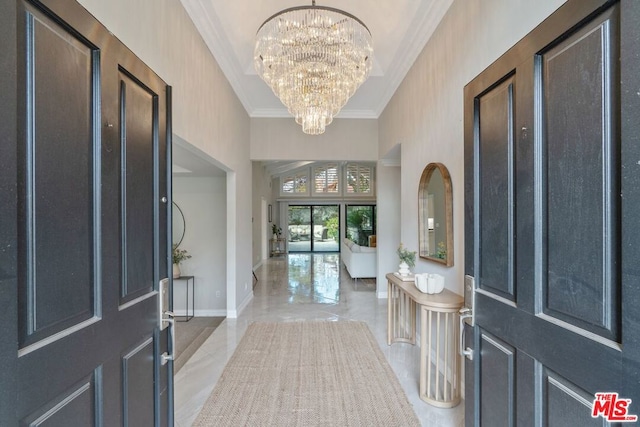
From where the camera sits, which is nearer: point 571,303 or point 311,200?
point 571,303

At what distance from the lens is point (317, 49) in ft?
8.93

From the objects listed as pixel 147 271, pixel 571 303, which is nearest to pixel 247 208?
pixel 147 271

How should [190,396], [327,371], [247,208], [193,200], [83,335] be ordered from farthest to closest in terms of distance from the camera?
[247,208] → [193,200] → [327,371] → [190,396] → [83,335]

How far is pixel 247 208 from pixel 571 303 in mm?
5032

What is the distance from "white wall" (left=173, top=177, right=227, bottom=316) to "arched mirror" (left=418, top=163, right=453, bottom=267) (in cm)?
314

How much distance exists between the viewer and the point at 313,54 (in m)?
2.75

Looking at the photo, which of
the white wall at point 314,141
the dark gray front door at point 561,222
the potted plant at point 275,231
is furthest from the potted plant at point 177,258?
the potted plant at point 275,231

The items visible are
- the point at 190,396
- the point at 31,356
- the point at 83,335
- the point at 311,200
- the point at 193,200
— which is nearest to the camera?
the point at 31,356

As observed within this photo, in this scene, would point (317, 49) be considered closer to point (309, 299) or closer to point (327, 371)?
point (327, 371)

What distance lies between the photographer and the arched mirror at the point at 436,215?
9.08ft

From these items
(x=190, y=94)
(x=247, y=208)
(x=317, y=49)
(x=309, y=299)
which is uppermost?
(x=317, y=49)

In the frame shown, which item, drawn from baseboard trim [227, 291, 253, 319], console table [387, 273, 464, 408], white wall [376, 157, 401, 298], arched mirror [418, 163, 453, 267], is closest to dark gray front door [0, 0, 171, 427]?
console table [387, 273, 464, 408]

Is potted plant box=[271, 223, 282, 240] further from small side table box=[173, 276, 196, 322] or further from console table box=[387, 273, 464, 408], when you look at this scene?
console table box=[387, 273, 464, 408]

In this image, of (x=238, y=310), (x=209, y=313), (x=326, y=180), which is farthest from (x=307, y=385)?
(x=326, y=180)
